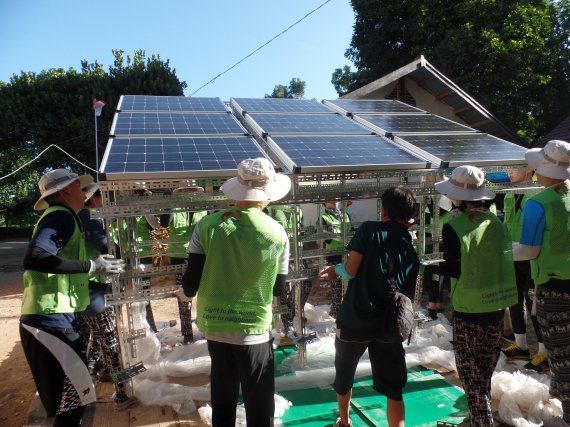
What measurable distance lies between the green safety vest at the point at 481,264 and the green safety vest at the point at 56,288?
8.02 feet

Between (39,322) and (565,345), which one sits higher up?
(39,322)

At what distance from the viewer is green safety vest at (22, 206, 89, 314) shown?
7.48 feet

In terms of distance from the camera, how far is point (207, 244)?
2.10 m

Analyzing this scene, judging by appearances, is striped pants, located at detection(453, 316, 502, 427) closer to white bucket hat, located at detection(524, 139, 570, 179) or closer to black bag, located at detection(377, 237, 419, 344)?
black bag, located at detection(377, 237, 419, 344)

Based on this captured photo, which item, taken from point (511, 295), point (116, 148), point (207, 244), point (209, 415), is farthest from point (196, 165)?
point (511, 295)

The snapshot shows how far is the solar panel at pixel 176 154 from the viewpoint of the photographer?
296 centimetres

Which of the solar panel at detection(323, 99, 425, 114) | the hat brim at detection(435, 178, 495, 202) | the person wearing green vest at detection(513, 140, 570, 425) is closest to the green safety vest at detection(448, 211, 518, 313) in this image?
the hat brim at detection(435, 178, 495, 202)

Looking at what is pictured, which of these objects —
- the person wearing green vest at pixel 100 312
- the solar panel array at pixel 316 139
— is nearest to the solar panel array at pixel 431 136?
the solar panel array at pixel 316 139

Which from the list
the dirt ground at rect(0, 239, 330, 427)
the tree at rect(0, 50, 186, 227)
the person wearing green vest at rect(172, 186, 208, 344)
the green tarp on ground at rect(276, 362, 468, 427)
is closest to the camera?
the green tarp on ground at rect(276, 362, 468, 427)

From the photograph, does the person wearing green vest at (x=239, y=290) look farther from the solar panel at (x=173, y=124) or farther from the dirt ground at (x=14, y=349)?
the dirt ground at (x=14, y=349)

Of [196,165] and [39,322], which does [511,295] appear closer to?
[196,165]

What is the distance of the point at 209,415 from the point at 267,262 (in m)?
1.72

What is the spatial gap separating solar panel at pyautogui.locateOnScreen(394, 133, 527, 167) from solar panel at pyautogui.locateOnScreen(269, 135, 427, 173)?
32cm

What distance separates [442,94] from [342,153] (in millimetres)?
6791
